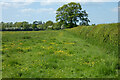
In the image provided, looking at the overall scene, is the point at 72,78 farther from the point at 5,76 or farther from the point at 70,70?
the point at 5,76

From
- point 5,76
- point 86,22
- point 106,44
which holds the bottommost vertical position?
point 5,76

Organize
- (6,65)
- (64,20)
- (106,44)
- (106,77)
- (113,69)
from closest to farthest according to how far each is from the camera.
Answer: (106,77) → (113,69) → (6,65) → (106,44) → (64,20)

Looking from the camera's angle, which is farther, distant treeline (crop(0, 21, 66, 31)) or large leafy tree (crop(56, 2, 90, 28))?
distant treeline (crop(0, 21, 66, 31))

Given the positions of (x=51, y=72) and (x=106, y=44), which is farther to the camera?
(x=106, y=44)

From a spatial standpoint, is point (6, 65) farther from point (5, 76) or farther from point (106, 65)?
point (106, 65)

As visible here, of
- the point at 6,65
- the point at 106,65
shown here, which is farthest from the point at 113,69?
the point at 6,65

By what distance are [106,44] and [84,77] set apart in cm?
598

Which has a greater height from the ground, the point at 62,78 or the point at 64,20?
the point at 64,20

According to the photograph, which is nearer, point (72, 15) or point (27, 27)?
point (72, 15)

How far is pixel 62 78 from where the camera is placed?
6789 millimetres

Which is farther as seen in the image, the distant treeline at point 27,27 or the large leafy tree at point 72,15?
the distant treeline at point 27,27

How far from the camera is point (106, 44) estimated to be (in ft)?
39.9

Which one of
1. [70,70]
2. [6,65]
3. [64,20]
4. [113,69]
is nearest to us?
[113,69]

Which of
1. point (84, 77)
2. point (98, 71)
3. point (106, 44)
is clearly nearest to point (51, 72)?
point (84, 77)
